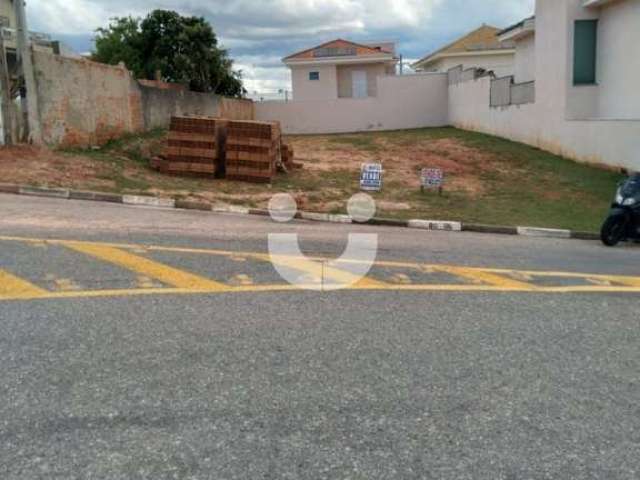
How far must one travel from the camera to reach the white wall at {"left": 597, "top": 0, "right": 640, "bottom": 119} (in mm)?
18422

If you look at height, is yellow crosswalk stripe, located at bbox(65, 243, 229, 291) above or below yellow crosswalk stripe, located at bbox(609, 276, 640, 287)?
above

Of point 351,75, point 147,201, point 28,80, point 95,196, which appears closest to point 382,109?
point 351,75

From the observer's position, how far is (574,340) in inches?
195

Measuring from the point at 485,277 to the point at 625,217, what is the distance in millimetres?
4585

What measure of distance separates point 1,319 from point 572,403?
425 cm

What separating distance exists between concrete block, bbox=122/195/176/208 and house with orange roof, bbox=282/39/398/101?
111ft

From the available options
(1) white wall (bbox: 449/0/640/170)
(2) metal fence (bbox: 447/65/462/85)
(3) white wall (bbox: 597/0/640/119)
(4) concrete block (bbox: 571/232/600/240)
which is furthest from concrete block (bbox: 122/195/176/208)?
(2) metal fence (bbox: 447/65/462/85)

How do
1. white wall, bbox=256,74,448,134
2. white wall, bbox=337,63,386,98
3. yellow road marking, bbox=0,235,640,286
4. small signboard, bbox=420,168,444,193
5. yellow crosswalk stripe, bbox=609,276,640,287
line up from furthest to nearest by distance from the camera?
white wall, bbox=337,63,386,98, white wall, bbox=256,74,448,134, small signboard, bbox=420,168,444,193, yellow road marking, bbox=0,235,640,286, yellow crosswalk stripe, bbox=609,276,640,287

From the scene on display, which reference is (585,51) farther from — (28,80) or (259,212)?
(28,80)

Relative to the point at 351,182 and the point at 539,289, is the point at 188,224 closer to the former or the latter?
the point at 539,289

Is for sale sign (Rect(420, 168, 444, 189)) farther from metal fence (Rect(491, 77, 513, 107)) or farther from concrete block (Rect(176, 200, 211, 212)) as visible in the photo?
metal fence (Rect(491, 77, 513, 107))

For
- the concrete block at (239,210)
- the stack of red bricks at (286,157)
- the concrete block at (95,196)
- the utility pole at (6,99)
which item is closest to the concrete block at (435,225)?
the concrete block at (239,210)

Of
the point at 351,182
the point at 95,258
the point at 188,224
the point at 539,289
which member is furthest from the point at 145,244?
the point at 351,182

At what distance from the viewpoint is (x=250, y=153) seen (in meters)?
15.4
